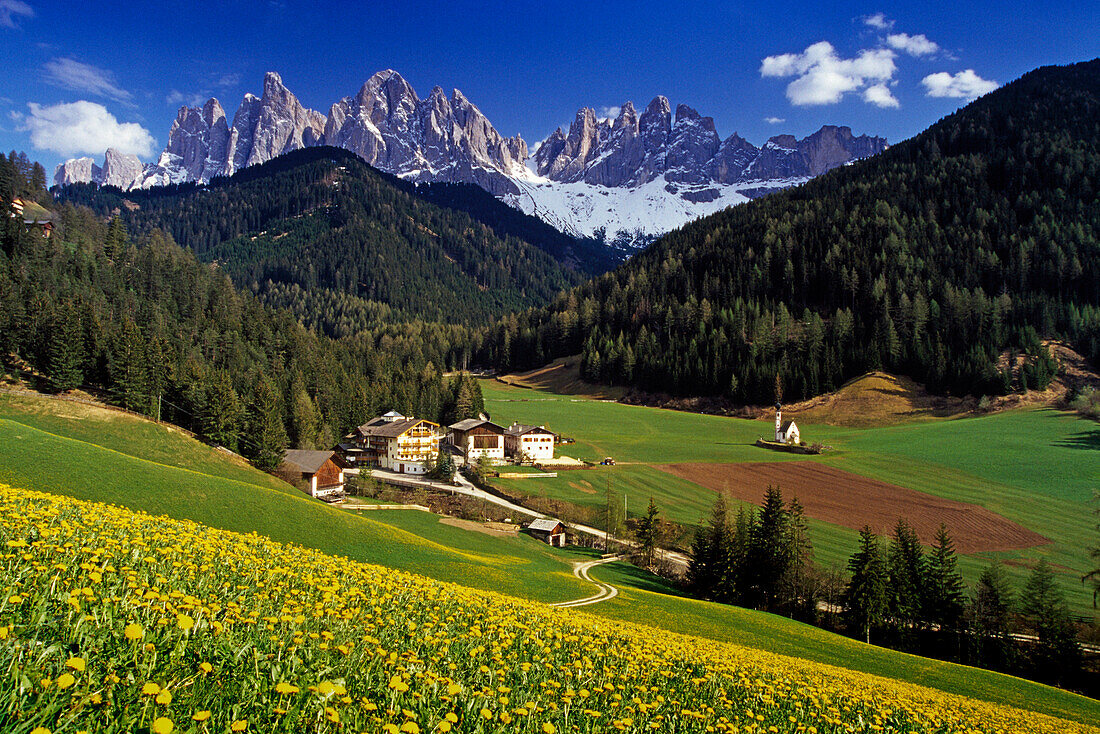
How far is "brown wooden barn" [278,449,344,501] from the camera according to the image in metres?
66.7

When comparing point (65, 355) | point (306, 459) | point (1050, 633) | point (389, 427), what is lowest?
point (1050, 633)

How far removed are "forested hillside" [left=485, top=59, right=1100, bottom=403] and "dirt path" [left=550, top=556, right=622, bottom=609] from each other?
3342 inches

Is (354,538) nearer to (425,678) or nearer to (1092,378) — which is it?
(425,678)

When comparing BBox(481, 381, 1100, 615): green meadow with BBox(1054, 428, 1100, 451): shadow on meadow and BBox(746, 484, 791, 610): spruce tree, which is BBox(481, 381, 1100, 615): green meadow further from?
BBox(746, 484, 791, 610): spruce tree

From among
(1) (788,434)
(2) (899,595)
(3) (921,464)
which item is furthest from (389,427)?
(3) (921,464)

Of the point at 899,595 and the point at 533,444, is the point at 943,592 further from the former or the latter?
the point at 533,444

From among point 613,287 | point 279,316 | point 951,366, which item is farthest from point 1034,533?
point 613,287

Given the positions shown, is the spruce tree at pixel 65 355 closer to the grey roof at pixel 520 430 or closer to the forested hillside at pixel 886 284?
the grey roof at pixel 520 430

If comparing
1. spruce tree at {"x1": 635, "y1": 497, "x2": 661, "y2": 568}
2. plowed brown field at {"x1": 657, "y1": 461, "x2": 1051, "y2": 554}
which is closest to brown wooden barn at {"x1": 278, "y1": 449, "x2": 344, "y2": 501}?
spruce tree at {"x1": 635, "y1": 497, "x2": 661, "y2": 568}

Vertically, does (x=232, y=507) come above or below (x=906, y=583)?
above

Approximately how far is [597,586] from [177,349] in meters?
88.2

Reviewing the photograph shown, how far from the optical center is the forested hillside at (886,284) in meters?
122

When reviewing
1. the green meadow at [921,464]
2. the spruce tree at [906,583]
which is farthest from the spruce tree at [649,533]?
the spruce tree at [906,583]

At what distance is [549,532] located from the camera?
59.0 metres
